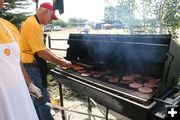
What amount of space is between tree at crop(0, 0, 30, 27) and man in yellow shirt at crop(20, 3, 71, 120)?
7779 mm

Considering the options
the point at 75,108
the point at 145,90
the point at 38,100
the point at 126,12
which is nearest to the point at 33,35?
the point at 38,100

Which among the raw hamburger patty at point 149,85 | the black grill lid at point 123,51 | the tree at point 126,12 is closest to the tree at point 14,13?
the tree at point 126,12

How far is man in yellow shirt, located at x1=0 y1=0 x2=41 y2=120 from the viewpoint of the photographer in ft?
4.98

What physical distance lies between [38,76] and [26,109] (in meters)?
1.76

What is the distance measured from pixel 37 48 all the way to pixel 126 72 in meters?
1.47

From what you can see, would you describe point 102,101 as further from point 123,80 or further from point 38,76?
point 38,76

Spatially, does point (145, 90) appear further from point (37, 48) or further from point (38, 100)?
point (38, 100)

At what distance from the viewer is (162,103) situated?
213cm

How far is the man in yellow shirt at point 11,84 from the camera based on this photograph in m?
1.52

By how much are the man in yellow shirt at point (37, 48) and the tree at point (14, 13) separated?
7779mm

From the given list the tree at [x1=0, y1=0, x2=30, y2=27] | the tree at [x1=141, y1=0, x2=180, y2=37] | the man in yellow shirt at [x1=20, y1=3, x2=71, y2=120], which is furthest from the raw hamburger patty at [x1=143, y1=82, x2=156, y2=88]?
the tree at [x1=0, y1=0, x2=30, y2=27]

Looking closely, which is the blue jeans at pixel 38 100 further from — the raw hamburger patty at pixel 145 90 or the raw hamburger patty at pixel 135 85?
the raw hamburger patty at pixel 145 90

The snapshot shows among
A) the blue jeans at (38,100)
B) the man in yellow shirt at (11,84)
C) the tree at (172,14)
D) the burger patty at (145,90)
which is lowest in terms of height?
the blue jeans at (38,100)

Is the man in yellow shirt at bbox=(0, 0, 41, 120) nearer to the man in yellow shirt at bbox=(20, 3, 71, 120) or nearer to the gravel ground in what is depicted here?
the man in yellow shirt at bbox=(20, 3, 71, 120)
